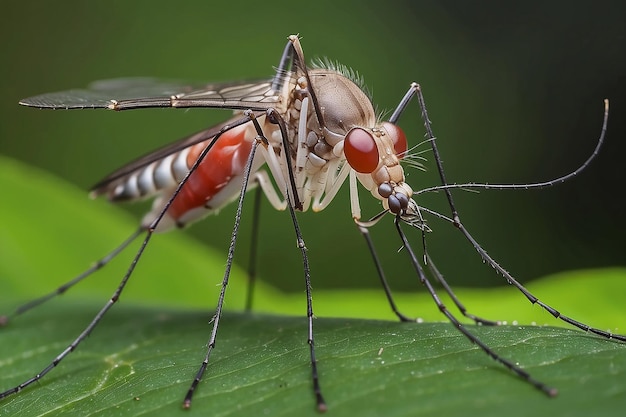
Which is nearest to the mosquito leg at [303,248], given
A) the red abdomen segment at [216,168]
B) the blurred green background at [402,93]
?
the red abdomen segment at [216,168]

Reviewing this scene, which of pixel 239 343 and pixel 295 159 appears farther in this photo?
pixel 295 159

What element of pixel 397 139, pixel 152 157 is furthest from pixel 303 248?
pixel 152 157

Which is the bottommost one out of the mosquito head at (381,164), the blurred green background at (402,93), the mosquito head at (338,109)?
the mosquito head at (381,164)

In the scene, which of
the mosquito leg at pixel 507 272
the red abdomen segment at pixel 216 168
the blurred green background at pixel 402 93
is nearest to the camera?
the mosquito leg at pixel 507 272

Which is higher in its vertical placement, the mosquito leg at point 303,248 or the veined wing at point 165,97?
the veined wing at point 165,97

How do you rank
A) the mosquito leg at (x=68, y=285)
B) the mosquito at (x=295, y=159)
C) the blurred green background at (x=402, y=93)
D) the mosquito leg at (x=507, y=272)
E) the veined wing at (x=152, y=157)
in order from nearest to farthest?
the mosquito leg at (x=507, y=272)
the mosquito at (x=295, y=159)
the veined wing at (x=152, y=157)
the mosquito leg at (x=68, y=285)
the blurred green background at (x=402, y=93)

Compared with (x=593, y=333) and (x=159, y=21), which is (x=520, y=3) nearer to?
(x=159, y=21)

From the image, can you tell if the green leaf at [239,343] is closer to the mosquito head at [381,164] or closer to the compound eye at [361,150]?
the mosquito head at [381,164]

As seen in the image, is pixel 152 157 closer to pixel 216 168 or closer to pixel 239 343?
pixel 216 168
